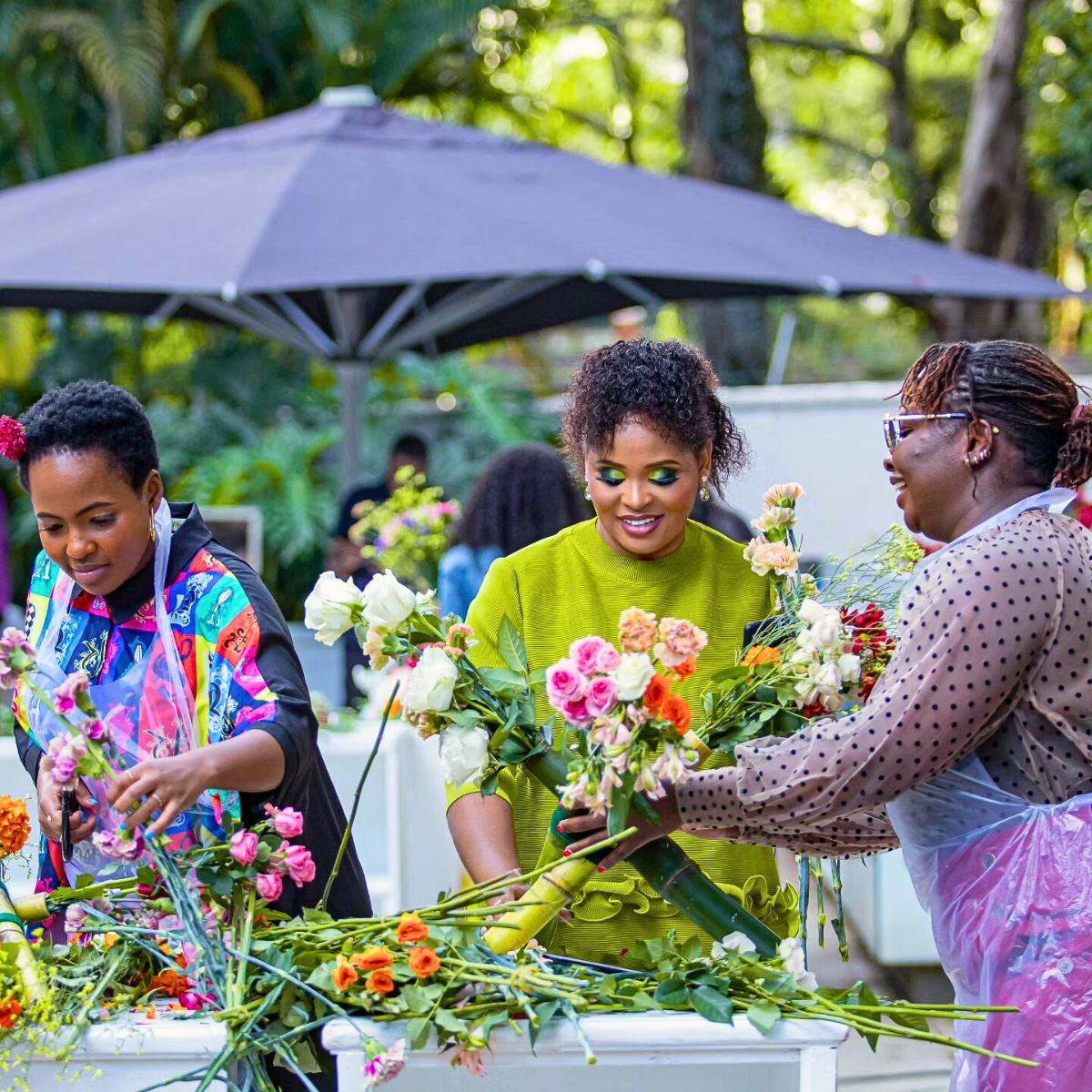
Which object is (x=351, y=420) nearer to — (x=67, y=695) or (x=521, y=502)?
(x=521, y=502)

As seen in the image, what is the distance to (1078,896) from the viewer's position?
1.80 metres

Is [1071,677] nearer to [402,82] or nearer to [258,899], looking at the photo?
[258,899]

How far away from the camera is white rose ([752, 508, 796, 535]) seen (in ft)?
7.20

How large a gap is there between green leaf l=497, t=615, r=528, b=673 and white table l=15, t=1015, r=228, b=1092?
570mm

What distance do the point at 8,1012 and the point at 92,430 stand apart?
0.82m

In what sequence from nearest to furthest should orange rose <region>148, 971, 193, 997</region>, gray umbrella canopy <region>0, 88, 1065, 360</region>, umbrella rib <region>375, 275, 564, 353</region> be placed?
orange rose <region>148, 971, 193, 997</region> < gray umbrella canopy <region>0, 88, 1065, 360</region> < umbrella rib <region>375, 275, 564, 353</region>

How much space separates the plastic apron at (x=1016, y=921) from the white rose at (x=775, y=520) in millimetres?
376

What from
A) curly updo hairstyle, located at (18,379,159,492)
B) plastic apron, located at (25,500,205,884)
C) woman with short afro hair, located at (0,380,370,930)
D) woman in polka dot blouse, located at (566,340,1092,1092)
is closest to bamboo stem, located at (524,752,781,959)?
woman in polka dot blouse, located at (566,340,1092,1092)

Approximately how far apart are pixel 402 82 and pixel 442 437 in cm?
442

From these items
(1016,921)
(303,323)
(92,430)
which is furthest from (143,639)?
(303,323)

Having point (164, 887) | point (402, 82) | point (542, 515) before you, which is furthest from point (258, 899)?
point (402, 82)

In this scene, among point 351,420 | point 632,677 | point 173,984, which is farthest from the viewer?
point 351,420

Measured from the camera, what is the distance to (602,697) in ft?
5.55

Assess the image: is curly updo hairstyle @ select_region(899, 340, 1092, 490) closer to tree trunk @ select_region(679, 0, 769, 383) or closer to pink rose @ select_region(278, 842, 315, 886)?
pink rose @ select_region(278, 842, 315, 886)
